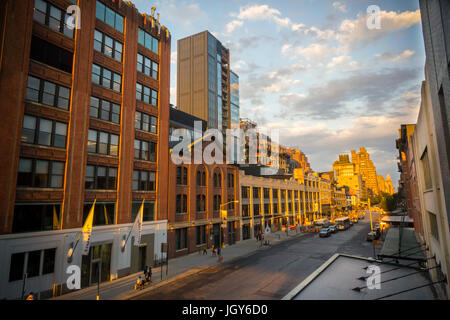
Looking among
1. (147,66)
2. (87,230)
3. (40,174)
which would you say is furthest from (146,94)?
(87,230)

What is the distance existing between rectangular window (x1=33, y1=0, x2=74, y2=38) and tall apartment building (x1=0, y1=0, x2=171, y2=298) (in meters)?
0.09

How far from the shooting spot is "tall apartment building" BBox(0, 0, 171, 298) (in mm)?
19109

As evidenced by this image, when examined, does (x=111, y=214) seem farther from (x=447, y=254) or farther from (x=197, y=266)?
(x=447, y=254)

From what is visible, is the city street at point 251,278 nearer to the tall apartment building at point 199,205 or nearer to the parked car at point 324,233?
the tall apartment building at point 199,205

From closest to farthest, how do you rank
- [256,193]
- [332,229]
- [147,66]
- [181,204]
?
[147,66] → [181,204] → [256,193] → [332,229]

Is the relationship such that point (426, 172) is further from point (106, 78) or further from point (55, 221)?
point (106, 78)

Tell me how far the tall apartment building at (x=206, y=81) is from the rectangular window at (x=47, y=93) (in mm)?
65996

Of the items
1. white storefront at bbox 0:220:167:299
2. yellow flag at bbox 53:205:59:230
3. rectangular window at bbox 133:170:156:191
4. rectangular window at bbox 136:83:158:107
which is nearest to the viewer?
white storefront at bbox 0:220:167:299

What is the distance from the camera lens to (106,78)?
2675 centimetres

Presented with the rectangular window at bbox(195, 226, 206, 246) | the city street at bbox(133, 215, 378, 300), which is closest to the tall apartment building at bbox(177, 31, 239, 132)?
the rectangular window at bbox(195, 226, 206, 246)

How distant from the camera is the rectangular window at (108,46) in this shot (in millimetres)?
26197

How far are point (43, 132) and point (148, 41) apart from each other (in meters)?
18.0

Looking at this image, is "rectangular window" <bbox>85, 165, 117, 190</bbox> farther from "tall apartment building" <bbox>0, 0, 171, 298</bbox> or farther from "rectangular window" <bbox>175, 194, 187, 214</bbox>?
"rectangular window" <bbox>175, 194, 187, 214</bbox>

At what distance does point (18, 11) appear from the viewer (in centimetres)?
1986
